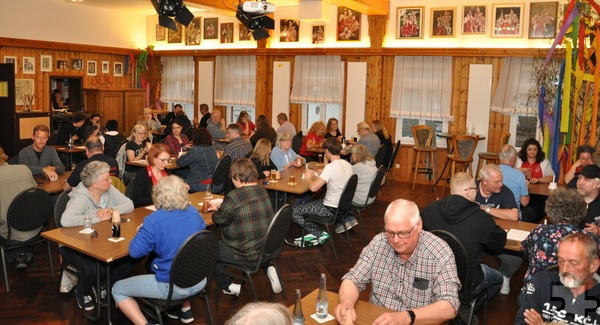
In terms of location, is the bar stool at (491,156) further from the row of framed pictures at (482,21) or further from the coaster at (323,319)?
the coaster at (323,319)

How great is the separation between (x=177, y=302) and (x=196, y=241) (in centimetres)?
52

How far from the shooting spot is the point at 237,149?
27.2ft

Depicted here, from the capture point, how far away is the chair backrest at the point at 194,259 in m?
3.83

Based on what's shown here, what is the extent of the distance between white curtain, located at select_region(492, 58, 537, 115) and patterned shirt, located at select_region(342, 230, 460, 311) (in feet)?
27.7

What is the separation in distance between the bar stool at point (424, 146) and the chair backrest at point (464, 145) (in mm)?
542

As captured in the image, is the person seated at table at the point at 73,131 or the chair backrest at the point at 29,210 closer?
the chair backrest at the point at 29,210

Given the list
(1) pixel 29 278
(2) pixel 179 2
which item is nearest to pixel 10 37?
(2) pixel 179 2

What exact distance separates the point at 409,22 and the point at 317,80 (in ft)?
8.09

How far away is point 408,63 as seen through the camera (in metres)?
11.7

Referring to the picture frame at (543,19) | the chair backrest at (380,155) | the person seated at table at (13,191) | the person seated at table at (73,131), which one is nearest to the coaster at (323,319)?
the person seated at table at (13,191)

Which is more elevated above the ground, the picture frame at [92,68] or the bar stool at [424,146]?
the picture frame at [92,68]

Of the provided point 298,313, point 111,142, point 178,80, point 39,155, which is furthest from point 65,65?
point 298,313

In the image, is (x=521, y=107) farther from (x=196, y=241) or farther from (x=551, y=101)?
(x=196, y=241)

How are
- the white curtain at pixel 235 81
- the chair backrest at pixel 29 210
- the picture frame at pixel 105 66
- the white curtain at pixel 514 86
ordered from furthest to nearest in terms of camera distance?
the picture frame at pixel 105 66, the white curtain at pixel 235 81, the white curtain at pixel 514 86, the chair backrest at pixel 29 210
